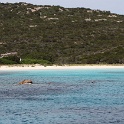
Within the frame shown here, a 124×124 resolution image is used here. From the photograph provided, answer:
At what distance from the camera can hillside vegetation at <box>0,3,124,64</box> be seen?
11874 centimetres

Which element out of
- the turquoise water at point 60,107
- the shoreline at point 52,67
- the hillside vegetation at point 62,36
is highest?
the hillside vegetation at point 62,36

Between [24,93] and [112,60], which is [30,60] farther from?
[24,93]

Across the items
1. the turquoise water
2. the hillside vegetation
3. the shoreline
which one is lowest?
the turquoise water

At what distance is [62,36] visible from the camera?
477 feet

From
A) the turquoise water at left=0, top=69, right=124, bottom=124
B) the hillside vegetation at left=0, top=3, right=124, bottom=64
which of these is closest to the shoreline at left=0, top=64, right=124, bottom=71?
the hillside vegetation at left=0, top=3, right=124, bottom=64

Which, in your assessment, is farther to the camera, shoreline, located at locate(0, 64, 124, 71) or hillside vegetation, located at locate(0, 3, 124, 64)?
hillside vegetation, located at locate(0, 3, 124, 64)

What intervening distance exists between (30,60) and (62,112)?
256 feet

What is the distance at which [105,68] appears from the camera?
106 metres

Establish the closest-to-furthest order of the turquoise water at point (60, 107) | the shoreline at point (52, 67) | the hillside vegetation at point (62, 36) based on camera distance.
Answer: the turquoise water at point (60, 107)
the shoreline at point (52, 67)
the hillside vegetation at point (62, 36)

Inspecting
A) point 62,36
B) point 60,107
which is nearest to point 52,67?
point 62,36

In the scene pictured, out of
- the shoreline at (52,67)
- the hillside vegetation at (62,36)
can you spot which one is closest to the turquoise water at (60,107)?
the shoreline at (52,67)

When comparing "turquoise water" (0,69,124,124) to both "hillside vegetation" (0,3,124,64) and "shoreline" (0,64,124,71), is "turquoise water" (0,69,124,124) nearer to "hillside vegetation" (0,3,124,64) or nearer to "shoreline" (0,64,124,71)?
"shoreline" (0,64,124,71)

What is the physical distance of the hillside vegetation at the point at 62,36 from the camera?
119 metres

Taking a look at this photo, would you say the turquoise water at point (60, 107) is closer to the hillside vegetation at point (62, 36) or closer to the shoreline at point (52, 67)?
the shoreline at point (52, 67)
